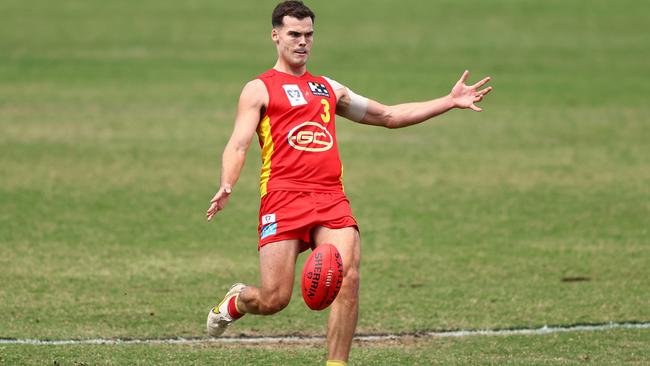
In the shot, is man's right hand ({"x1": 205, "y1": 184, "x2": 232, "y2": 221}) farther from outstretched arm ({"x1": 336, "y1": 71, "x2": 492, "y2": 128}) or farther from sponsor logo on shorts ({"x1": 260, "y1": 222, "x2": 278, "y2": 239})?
outstretched arm ({"x1": 336, "y1": 71, "x2": 492, "y2": 128})

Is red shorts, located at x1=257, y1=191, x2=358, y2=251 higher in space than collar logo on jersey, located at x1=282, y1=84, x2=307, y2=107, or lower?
lower

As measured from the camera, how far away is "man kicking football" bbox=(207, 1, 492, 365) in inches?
383

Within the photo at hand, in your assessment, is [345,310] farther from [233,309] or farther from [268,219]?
[233,309]

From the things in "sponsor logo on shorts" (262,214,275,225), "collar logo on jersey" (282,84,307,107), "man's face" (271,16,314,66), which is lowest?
"sponsor logo on shorts" (262,214,275,225)

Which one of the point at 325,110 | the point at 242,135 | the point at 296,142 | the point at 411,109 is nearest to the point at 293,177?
the point at 296,142

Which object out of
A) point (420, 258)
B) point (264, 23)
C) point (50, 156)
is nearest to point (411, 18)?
point (264, 23)

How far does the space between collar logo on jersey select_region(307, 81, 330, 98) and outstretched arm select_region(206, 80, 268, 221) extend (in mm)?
396

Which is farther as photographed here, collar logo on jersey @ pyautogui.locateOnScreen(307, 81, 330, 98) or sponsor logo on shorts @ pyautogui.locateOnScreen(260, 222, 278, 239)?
collar logo on jersey @ pyautogui.locateOnScreen(307, 81, 330, 98)

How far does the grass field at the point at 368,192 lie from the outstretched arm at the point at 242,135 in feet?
5.75

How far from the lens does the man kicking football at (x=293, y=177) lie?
9.73m

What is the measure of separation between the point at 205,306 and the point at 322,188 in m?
3.31

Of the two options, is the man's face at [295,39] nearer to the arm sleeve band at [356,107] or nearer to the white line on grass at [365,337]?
the arm sleeve band at [356,107]

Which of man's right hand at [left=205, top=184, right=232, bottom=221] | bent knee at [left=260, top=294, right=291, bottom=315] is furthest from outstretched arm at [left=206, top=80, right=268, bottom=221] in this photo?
bent knee at [left=260, top=294, right=291, bottom=315]

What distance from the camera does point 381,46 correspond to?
38.8 m
